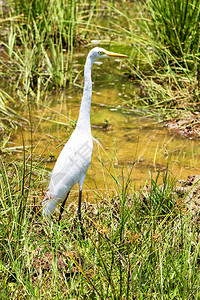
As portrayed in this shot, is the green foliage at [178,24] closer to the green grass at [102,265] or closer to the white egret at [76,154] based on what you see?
the white egret at [76,154]

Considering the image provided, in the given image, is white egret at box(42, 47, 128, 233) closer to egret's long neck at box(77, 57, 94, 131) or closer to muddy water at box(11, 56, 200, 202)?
egret's long neck at box(77, 57, 94, 131)

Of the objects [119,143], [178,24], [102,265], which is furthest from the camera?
[178,24]

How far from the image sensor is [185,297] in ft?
6.93

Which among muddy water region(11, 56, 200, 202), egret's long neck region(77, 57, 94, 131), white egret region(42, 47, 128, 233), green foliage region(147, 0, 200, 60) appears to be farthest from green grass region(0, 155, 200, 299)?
green foliage region(147, 0, 200, 60)

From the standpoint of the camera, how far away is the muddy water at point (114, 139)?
4.19 meters

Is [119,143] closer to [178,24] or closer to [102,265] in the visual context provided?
[178,24]

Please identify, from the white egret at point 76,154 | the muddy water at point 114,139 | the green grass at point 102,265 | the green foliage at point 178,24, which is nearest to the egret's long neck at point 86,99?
the white egret at point 76,154

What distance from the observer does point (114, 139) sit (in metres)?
4.59

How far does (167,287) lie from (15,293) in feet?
2.48

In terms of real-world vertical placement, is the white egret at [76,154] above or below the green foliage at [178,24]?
below

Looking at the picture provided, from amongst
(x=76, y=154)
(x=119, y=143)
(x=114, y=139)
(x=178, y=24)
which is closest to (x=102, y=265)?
(x=76, y=154)

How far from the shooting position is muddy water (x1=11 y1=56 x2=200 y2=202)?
13.7 feet

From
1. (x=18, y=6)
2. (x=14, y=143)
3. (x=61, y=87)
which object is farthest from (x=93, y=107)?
(x=18, y=6)

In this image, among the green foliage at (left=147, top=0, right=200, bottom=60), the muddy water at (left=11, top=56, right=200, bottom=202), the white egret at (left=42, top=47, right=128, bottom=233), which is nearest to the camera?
the white egret at (left=42, top=47, right=128, bottom=233)
